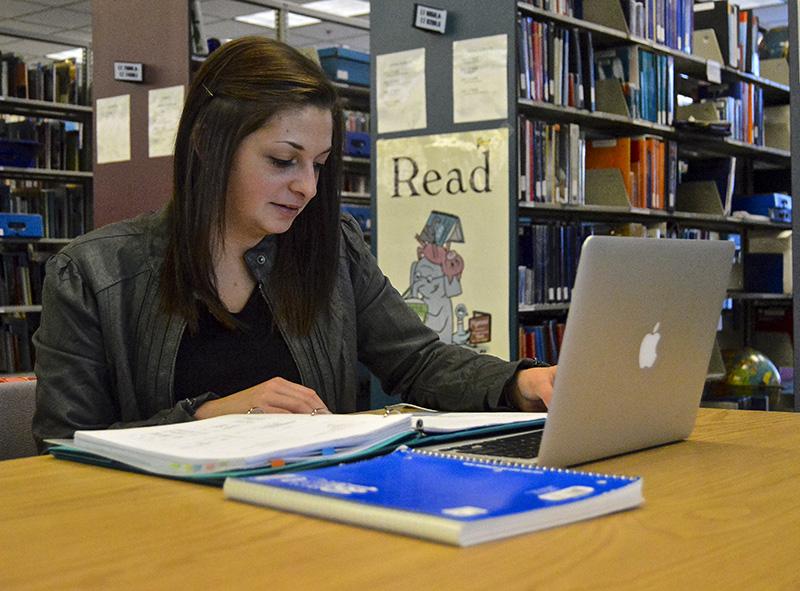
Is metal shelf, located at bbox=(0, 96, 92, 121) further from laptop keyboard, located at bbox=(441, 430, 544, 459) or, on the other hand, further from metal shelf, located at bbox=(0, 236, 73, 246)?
laptop keyboard, located at bbox=(441, 430, 544, 459)

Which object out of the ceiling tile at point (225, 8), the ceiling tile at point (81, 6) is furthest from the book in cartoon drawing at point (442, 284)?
the ceiling tile at point (81, 6)

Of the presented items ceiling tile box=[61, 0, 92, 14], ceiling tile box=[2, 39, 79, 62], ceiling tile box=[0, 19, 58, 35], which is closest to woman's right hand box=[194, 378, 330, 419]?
ceiling tile box=[61, 0, 92, 14]

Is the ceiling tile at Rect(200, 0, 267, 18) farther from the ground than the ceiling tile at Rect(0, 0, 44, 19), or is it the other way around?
the ceiling tile at Rect(0, 0, 44, 19)

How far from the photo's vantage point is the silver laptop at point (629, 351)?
1.05 metres

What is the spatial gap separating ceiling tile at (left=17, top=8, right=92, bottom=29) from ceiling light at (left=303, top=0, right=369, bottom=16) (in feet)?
6.58

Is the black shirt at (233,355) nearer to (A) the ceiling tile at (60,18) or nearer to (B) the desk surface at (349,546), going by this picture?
(B) the desk surface at (349,546)

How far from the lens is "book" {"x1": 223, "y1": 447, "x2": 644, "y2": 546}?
0.81 metres

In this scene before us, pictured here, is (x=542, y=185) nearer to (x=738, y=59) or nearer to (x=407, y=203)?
(x=407, y=203)

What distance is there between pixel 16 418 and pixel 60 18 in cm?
886

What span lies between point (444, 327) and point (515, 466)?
2.74 m

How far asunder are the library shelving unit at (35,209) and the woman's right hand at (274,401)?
438cm

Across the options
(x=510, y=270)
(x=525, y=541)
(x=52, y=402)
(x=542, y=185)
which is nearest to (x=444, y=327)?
(x=510, y=270)

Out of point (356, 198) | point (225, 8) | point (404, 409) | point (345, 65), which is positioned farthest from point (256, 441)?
point (225, 8)

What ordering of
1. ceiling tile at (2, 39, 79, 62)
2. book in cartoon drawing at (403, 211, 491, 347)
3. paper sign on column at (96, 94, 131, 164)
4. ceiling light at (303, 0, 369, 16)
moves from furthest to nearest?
ceiling tile at (2, 39, 79, 62) → ceiling light at (303, 0, 369, 16) → paper sign on column at (96, 94, 131, 164) → book in cartoon drawing at (403, 211, 491, 347)
